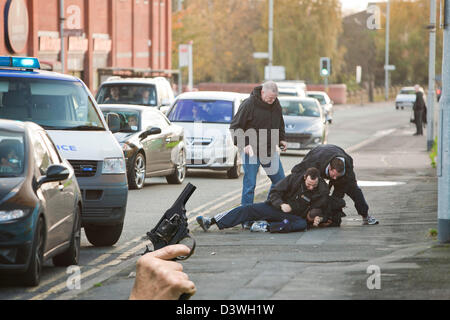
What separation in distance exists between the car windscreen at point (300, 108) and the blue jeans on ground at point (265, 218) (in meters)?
17.3

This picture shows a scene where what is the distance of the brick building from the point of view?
123ft

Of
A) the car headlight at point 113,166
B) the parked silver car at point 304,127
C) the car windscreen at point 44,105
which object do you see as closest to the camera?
the car headlight at point 113,166

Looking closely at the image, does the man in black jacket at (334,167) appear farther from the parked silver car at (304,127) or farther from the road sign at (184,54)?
the road sign at (184,54)

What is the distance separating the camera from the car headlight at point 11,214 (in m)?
8.65

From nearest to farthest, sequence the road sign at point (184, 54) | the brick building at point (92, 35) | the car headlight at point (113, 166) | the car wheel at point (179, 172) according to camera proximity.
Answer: the car headlight at point (113, 166) → the car wheel at point (179, 172) → the brick building at point (92, 35) → the road sign at point (184, 54)

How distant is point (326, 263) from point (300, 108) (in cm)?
2054

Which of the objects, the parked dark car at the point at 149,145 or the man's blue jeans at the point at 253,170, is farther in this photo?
the parked dark car at the point at 149,145

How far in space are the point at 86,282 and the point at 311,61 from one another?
7124 centimetres

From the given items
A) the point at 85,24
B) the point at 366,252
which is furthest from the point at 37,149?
the point at 85,24

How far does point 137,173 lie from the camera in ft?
61.8

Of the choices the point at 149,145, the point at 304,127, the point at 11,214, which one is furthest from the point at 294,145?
the point at 11,214

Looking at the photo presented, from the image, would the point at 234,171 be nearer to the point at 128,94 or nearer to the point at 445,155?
the point at 128,94

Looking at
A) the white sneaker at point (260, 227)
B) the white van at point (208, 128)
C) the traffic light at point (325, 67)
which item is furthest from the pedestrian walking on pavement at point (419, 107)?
the white sneaker at point (260, 227)

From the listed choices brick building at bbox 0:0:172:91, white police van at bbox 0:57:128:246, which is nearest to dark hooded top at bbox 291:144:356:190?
white police van at bbox 0:57:128:246
